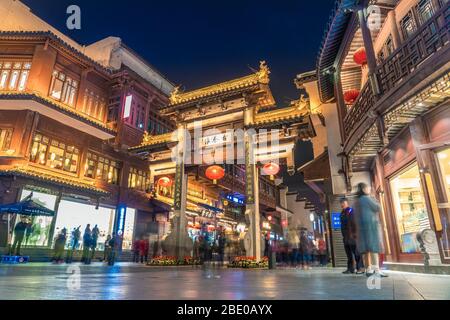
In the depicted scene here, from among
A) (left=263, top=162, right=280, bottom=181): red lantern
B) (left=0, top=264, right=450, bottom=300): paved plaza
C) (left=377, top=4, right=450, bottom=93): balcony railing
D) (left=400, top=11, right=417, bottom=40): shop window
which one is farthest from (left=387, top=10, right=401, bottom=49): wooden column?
(left=0, top=264, right=450, bottom=300): paved plaza

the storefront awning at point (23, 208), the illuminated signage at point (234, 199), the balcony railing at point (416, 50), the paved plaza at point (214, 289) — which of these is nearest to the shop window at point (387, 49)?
the balcony railing at point (416, 50)

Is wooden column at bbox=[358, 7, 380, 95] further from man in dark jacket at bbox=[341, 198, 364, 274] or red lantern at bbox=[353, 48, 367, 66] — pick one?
man in dark jacket at bbox=[341, 198, 364, 274]

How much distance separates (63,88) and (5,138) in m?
5.27

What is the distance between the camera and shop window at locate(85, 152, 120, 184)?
2170cm

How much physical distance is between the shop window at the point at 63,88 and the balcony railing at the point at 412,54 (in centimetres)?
1994

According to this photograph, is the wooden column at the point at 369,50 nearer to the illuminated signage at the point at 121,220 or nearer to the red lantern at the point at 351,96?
the red lantern at the point at 351,96

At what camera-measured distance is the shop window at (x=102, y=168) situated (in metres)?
21.7

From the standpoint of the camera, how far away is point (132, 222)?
23203 mm

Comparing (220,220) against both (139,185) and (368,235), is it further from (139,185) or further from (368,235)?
(368,235)

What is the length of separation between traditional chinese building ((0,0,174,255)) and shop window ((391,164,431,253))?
18076mm
